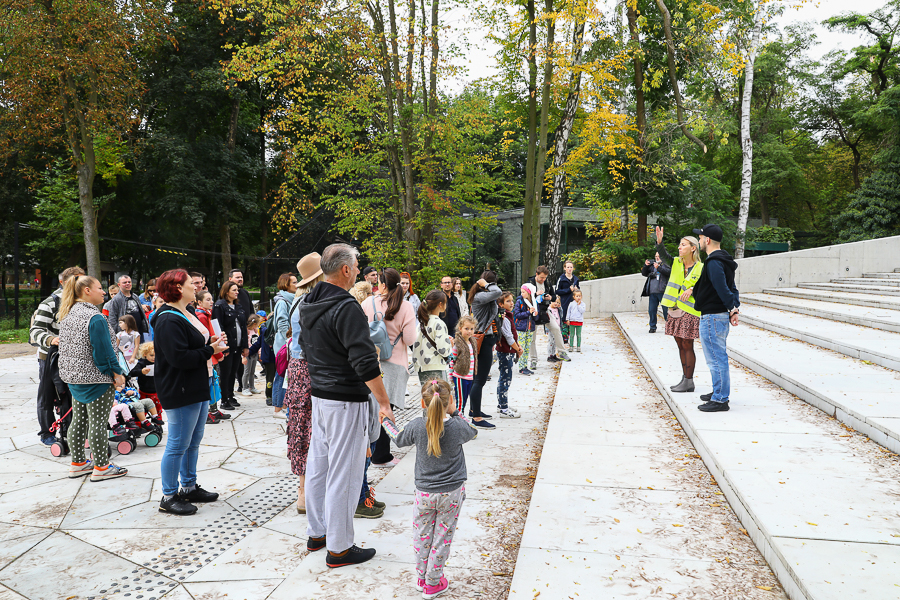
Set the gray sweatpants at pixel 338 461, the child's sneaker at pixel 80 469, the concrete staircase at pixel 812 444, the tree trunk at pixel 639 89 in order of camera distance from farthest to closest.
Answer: the tree trunk at pixel 639 89 → the child's sneaker at pixel 80 469 → the gray sweatpants at pixel 338 461 → the concrete staircase at pixel 812 444

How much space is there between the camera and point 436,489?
3.04 metres

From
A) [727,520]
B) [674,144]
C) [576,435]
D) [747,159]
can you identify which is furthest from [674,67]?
[727,520]

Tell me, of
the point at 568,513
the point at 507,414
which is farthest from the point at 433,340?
the point at 568,513

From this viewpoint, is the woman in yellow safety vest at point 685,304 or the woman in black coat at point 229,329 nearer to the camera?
the woman in yellow safety vest at point 685,304

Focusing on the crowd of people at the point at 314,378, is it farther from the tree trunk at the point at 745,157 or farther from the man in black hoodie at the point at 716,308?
the tree trunk at the point at 745,157

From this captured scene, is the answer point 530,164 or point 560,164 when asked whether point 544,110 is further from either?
point 560,164

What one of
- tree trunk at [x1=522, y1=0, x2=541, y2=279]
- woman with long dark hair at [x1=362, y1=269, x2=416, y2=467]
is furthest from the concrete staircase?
tree trunk at [x1=522, y1=0, x2=541, y2=279]

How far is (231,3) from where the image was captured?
43.7ft

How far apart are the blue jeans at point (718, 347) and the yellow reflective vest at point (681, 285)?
0.43 m

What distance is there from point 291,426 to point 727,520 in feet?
10.7

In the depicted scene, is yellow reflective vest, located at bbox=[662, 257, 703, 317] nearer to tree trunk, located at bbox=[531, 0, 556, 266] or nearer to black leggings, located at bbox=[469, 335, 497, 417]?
black leggings, located at bbox=[469, 335, 497, 417]

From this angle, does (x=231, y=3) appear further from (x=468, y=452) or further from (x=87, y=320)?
(x=468, y=452)

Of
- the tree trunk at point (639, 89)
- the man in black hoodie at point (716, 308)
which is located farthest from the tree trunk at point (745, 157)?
the man in black hoodie at point (716, 308)

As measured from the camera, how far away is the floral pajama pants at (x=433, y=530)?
3045 mm
